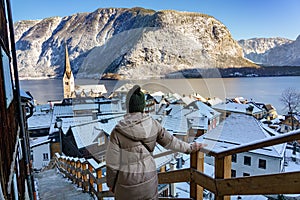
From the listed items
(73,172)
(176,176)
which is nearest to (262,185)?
(176,176)

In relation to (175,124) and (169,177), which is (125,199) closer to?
(169,177)

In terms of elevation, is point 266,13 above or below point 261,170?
above

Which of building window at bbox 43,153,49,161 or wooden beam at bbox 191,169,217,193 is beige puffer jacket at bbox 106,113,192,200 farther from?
building window at bbox 43,153,49,161

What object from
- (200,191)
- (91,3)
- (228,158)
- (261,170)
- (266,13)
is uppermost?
(91,3)

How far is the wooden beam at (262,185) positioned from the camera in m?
1.02

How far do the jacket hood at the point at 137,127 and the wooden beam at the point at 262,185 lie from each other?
1.67 feet

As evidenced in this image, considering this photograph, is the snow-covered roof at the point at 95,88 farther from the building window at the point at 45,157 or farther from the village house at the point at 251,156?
the building window at the point at 45,157

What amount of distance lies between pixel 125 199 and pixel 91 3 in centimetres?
537

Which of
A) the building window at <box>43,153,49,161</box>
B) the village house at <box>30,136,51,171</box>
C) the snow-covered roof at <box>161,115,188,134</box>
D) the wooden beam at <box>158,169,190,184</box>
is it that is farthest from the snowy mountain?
the wooden beam at <box>158,169,190,184</box>

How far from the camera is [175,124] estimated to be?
295 cm

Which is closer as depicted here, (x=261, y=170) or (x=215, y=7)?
(x=215, y=7)

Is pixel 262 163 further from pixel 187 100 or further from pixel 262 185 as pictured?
pixel 262 185

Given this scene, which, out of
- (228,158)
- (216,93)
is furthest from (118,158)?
(216,93)

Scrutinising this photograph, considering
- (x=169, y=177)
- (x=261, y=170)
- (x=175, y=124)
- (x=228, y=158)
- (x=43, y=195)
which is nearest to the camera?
(x=228, y=158)
